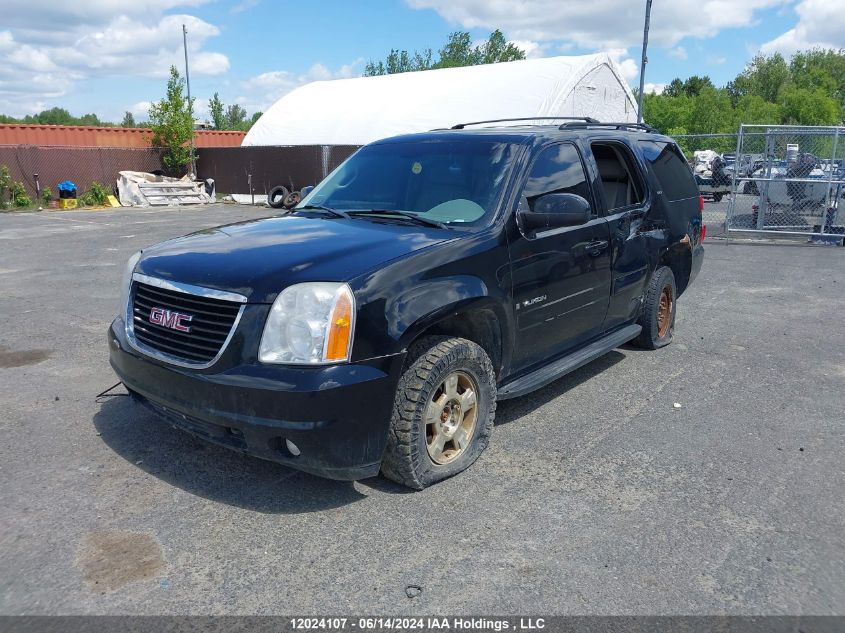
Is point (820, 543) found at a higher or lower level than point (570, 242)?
lower

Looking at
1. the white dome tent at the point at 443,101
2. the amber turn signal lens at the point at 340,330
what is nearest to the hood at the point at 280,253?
the amber turn signal lens at the point at 340,330

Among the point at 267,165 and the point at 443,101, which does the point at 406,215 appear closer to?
the point at 443,101

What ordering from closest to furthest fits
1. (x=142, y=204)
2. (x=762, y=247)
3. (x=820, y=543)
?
1. (x=820, y=543)
2. (x=762, y=247)
3. (x=142, y=204)

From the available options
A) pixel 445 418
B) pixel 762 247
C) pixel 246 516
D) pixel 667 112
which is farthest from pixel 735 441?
pixel 667 112

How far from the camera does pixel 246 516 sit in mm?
3469

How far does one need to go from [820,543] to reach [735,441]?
3.93 ft

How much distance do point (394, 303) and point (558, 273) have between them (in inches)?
60.1

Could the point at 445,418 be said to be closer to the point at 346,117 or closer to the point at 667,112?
the point at 346,117

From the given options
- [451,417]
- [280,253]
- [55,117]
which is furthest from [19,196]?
[55,117]

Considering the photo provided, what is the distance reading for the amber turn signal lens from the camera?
3.22m

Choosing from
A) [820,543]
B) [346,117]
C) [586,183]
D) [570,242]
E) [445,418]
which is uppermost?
[346,117]

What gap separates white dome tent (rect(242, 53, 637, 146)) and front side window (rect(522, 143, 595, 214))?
16279 mm

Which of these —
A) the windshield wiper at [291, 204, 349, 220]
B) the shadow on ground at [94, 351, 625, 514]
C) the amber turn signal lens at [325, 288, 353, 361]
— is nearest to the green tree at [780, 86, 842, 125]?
the windshield wiper at [291, 204, 349, 220]

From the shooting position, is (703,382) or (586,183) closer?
(586,183)
